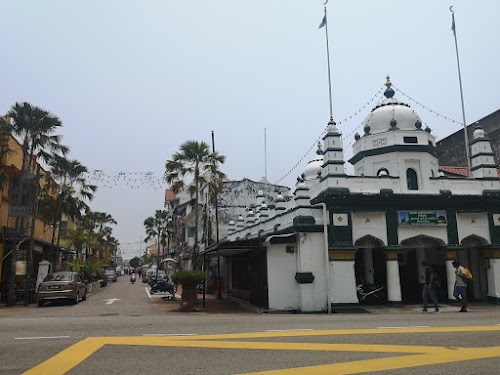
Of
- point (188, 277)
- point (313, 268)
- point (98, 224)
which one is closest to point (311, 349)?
point (313, 268)

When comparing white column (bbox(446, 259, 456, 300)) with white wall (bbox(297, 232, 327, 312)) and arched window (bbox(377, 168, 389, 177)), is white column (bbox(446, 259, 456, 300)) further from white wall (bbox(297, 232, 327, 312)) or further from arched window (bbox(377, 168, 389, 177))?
white wall (bbox(297, 232, 327, 312))

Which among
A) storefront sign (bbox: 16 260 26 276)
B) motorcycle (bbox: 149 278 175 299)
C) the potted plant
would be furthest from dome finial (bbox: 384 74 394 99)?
storefront sign (bbox: 16 260 26 276)

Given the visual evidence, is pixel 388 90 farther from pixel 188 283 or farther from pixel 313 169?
pixel 188 283

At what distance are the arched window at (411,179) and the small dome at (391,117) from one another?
84.1 inches

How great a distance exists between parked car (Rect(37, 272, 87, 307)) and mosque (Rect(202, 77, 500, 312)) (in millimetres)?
7825

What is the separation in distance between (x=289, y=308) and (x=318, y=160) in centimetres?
1428

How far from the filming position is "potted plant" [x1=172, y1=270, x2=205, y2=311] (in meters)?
18.7

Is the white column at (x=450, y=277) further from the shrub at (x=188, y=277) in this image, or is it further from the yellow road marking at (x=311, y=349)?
the shrub at (x=188, y=277)

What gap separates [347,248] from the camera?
18641 mm

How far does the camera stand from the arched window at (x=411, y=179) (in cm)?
2055

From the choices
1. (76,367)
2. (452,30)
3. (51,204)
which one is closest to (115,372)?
(76,367)

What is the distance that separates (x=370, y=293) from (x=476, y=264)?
19.0 ft

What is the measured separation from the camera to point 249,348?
8656mm

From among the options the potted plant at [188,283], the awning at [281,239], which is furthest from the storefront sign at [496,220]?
the potted plant at [188,283]
